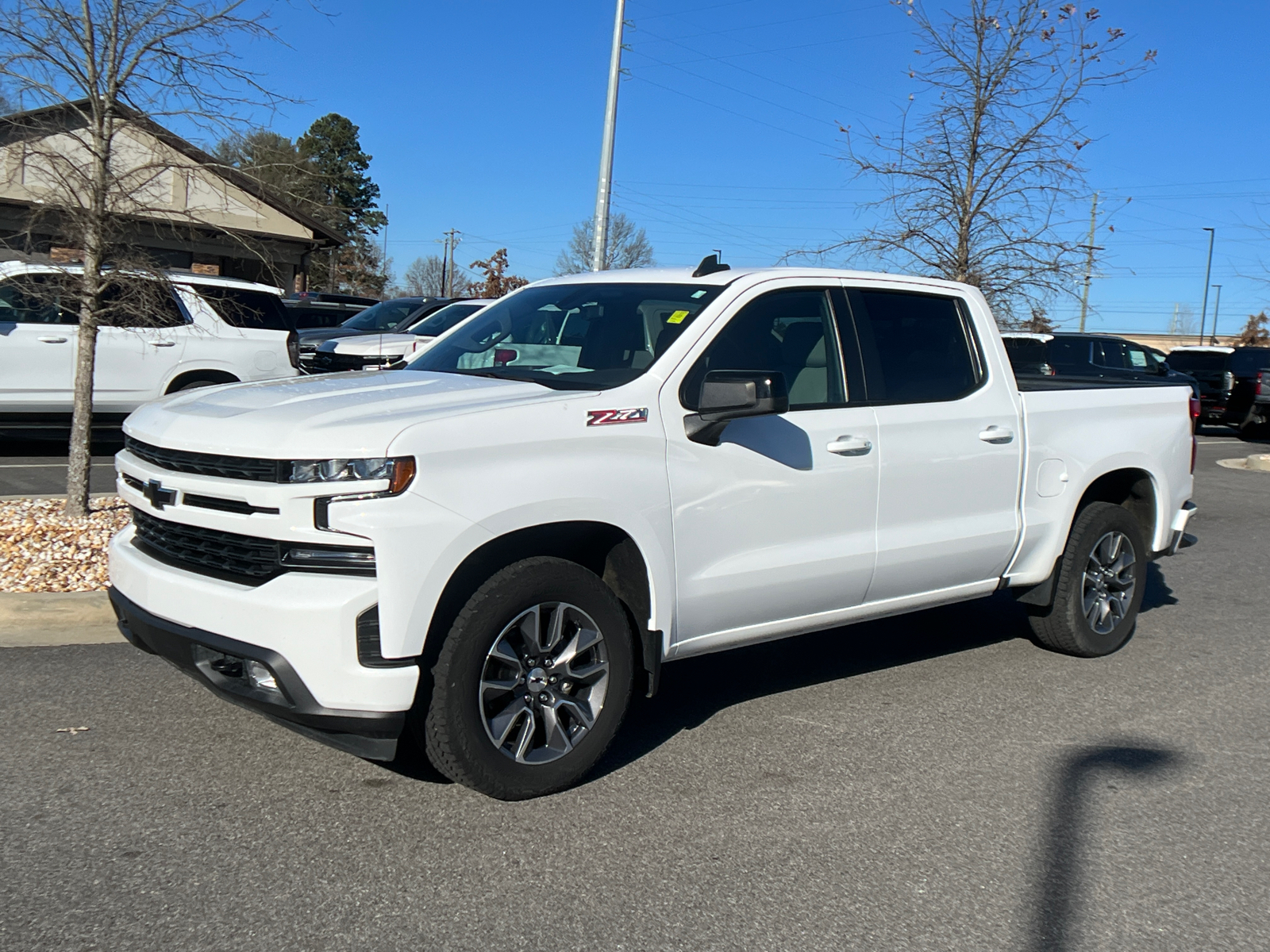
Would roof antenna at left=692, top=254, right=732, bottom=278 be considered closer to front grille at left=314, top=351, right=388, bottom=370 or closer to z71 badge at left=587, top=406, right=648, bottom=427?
z71 badge at left=587, top=406, right=648, bottom=427

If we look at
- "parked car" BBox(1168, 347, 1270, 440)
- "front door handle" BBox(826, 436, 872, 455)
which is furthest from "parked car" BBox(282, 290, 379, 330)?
"front door handle" BBox(826, 436, 872, 455)

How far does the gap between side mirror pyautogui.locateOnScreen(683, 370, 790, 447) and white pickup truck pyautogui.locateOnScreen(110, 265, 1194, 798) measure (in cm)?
1

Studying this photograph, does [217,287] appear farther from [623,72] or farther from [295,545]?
[623,72]

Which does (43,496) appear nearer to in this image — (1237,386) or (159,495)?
(159,495)

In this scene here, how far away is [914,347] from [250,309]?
8.87 meters

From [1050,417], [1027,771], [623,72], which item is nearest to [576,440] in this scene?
[1027,771]

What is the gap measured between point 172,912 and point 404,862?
686 mm

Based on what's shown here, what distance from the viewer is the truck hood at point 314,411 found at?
371cm

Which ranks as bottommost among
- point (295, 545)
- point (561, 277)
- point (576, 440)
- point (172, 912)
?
point (172, 912)

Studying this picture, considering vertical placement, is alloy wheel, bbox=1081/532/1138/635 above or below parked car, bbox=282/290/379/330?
below

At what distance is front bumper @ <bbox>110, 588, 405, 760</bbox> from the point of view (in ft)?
12.1

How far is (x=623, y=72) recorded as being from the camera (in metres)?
21.7

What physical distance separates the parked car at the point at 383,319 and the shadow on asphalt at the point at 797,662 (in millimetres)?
11227

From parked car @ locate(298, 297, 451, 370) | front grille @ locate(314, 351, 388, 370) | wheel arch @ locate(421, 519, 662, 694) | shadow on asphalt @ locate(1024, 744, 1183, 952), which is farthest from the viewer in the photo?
parked car @ locate(298, 297, 451, 370)
